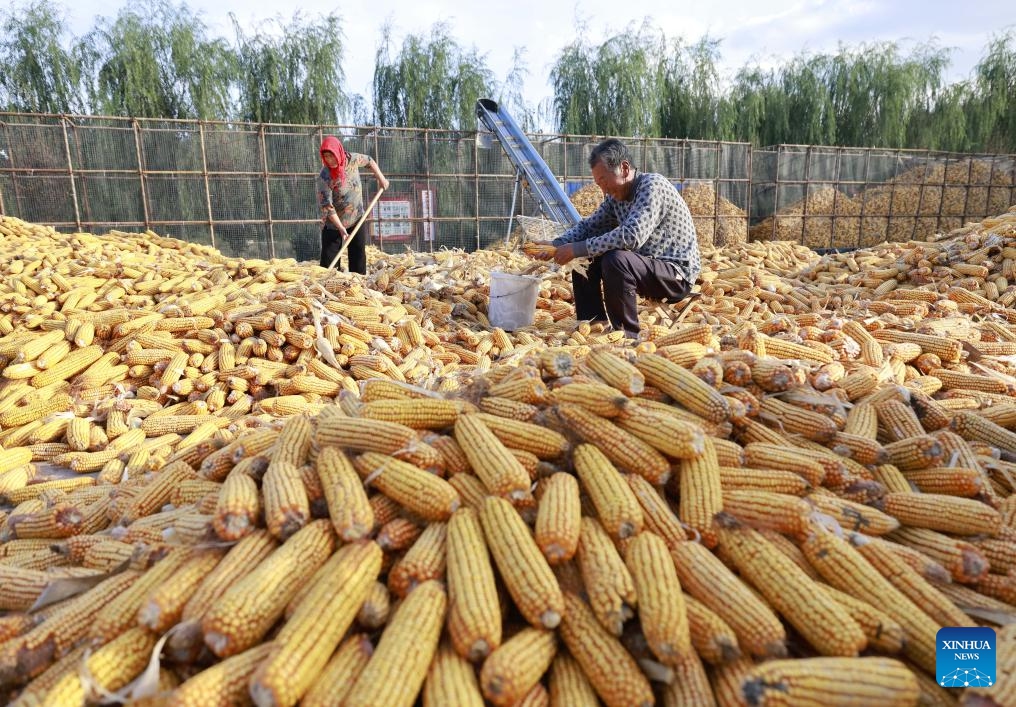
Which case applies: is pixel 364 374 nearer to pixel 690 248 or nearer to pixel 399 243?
pixel 690 248

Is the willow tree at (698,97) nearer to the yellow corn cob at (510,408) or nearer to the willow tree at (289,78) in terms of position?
the willow tree at (289,78)

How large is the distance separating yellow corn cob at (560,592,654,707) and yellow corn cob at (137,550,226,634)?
3.41 feet

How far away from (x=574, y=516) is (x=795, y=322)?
497 centimetres

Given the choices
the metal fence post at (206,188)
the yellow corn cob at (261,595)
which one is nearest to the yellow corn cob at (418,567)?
the yellow corn cob at (261,595)

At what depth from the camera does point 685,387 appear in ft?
8.52

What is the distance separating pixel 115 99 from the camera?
643 inches

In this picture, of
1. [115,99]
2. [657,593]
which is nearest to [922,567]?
[657,593]

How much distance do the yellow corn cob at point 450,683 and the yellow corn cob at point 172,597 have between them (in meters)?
0.72

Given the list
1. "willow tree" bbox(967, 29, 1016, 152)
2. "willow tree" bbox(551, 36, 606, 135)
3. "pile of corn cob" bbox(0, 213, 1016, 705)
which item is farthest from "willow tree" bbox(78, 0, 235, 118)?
"willow tree" bbox(967, 29, 1016, 152)

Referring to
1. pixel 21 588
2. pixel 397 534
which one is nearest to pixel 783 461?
pixel 397 534

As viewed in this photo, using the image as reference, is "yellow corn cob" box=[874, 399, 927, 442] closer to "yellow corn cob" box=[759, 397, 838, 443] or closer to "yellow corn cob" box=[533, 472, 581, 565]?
"yellow corn cob" box=[759, 397, 838, 443]

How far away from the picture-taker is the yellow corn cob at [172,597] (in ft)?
5.36

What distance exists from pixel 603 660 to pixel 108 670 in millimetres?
1244

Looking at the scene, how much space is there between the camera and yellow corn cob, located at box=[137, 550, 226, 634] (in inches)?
64.3
